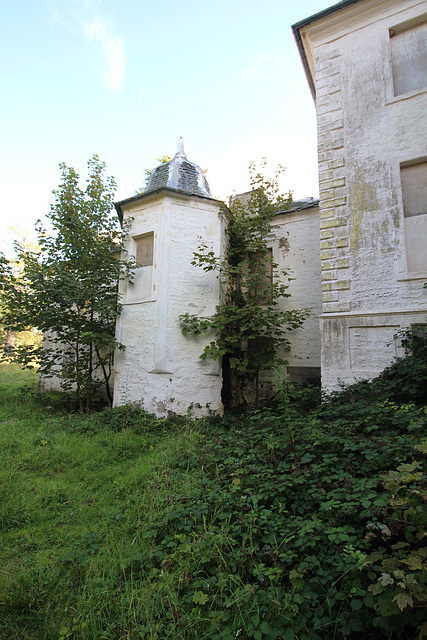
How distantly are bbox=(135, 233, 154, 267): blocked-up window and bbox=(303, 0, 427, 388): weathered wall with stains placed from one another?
14.2 ft

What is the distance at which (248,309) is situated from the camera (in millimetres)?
7656

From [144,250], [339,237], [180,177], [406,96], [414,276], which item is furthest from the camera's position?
[180,177]

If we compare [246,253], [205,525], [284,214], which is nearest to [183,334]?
[246,253]

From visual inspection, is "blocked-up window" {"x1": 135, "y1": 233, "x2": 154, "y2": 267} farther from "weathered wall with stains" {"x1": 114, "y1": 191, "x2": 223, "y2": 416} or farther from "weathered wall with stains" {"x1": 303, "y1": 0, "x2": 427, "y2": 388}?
"weathered wall with stains" {"x1": 303, "y1": 0, "x2": 427, "y2": 388}

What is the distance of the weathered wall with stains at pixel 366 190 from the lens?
5773 mm

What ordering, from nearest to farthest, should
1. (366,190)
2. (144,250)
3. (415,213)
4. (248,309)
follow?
(415,213) → (366,190) → (248,309) → (144,250)

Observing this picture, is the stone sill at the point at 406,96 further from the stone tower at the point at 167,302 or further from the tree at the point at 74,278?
the tree at the point at 74,278

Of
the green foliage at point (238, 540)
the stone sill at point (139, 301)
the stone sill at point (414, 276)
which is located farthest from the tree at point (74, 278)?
→ the stone sill at point (414, 276)

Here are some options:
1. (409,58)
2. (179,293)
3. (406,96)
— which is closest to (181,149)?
(179,293)

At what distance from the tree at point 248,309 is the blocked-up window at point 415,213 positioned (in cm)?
270

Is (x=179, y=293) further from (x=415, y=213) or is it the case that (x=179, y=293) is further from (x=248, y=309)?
(x=415, y=213)

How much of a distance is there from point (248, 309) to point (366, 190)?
10.9 ft

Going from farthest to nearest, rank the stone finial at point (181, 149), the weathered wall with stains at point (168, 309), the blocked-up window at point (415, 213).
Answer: the stone finial at point (181, 149) < the weathered wall with stains at point (168, 309) < the blocked-up window at point (415, 213)

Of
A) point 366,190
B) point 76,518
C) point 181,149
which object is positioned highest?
point 181,149
